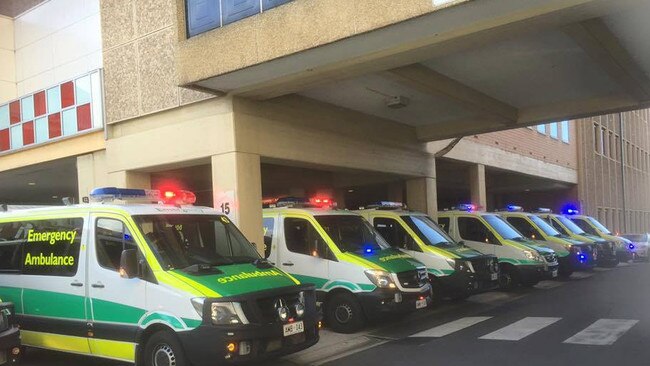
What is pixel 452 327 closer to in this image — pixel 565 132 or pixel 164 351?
pixel 164 351

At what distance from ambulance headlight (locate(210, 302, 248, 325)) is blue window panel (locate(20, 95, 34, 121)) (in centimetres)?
1166

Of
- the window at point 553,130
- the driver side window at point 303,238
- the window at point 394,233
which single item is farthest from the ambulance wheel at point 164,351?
the window at point 553,130

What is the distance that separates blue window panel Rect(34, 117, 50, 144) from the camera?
1482 centimetres

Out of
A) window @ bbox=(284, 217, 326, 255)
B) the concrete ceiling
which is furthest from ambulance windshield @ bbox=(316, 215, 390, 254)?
the concrete ceiling

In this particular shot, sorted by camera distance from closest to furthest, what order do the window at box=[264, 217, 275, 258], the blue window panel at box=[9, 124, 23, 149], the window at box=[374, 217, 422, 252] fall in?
the window at box=[264, 217, 275, 258], the window at box=[374, 217, 422, 252], the blue window panel at box=[9, 124, 23, 149]

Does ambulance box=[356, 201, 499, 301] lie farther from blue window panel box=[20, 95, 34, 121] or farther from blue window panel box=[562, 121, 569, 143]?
blue window panel box=[562, 121, 569, 143]

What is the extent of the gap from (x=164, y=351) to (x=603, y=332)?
6.33 meters

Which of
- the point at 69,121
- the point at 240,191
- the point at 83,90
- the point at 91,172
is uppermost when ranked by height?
the point at 83,90

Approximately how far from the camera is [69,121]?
14227mm

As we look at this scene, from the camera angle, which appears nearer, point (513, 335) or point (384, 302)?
point (513, 335)

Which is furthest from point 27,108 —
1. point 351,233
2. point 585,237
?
point 585,237

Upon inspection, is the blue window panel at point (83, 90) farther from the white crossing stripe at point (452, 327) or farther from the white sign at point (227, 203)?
the white crossing stripe at point (452, 327)

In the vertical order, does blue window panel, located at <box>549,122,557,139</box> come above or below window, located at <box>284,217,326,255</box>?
above

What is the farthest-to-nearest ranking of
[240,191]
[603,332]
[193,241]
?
[240,191] → [603,332] → [193,241]
